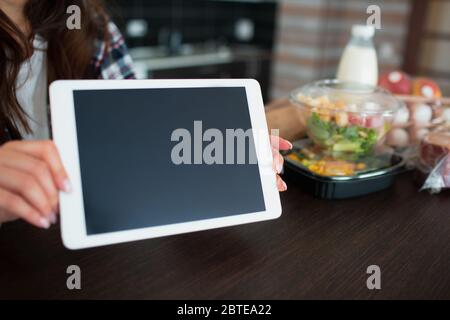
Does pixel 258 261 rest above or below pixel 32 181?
below

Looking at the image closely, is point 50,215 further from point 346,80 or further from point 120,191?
point 346,80

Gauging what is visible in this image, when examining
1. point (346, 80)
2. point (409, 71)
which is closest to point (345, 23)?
point (409, 71)

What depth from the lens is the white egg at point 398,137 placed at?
0.89 m

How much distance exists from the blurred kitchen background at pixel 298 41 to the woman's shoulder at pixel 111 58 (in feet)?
4.92

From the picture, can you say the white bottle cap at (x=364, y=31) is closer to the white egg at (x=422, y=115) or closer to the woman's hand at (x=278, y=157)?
the white egg at (x=422, y=115)

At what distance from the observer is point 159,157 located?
0.52 meters

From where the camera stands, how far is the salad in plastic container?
76cm

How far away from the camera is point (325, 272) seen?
20.2 inches
